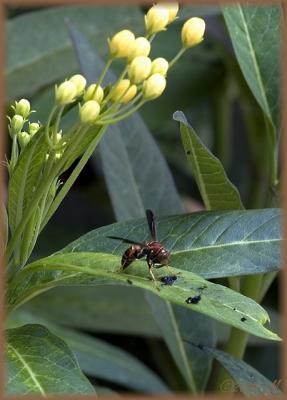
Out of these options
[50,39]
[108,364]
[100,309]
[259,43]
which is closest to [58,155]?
[259,43]

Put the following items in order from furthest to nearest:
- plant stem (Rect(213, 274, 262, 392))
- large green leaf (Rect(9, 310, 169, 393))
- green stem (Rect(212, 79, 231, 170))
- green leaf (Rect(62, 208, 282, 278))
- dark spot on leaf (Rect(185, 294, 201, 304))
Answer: green stem (Rect(212, 79, 231, 170)) → large green leaf (Rect(9, 310, 169, 393)) → plant stem (Rect(213, 274, 262, 392)) → green leaf (Rect(62, 208, 282, 278)) → dark spot on leaf (Rect(185, 294, 201, 304))

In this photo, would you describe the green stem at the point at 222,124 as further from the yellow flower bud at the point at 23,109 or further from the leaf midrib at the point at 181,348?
the yellow flower bud at the point at 23,109

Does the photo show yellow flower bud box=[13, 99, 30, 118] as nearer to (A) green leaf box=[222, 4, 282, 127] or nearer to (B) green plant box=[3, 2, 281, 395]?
(B) green plant box=[3, 2, 281, 395]

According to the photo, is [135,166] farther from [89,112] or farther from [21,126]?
[89,112]

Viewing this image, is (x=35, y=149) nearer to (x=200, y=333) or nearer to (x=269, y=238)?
(x=269, y=238)

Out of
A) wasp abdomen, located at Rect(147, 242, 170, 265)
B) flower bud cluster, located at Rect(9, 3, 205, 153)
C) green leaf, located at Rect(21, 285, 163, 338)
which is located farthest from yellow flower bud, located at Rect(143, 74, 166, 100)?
green leaf, located at Rect(21, 285, 163, 338)

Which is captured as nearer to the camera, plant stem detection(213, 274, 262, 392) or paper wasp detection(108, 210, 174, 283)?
paper wasp detection(108, 210, 174, 283)
